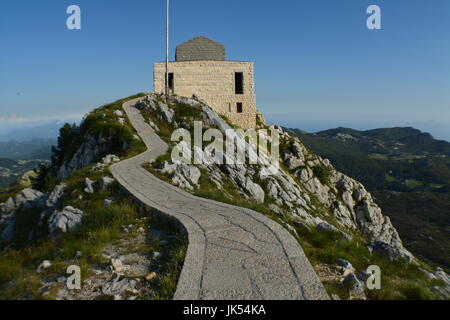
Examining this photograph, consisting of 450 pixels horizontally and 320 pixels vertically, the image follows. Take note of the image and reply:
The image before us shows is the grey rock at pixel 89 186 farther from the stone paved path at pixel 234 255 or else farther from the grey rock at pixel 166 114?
the grey rock at pixel 166 114

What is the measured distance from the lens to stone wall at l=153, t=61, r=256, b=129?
41.1m

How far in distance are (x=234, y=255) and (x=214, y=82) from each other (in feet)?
117

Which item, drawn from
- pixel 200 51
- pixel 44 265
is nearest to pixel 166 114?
pixel 200 51

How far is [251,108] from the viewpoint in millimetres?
42969

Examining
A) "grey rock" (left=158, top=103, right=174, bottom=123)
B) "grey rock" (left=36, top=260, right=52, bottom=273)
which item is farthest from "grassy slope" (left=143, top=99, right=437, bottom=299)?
"grey rock" (left=158, top=103, right=174, bottom=123)

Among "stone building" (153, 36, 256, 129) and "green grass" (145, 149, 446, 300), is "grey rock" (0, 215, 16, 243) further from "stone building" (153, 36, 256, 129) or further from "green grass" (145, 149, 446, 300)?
"stone building" (153, 36, 256, 129)

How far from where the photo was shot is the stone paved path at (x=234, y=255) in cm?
703

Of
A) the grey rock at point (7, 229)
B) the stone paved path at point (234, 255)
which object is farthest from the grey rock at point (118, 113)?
the stone paved path at point (234, 255)

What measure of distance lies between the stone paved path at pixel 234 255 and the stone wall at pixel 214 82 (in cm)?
2884
